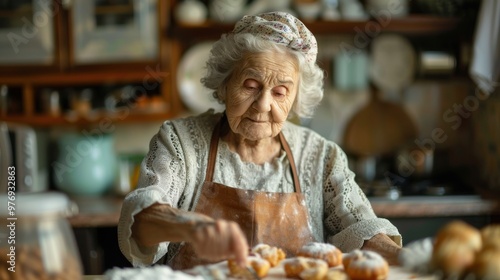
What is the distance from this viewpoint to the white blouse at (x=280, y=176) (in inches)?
74.1

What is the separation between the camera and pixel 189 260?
1844mm

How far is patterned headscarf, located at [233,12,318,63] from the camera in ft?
6.26

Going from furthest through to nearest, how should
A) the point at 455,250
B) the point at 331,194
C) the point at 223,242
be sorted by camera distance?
the point at 331,194 < the point at 223,242 < the point at 455,250

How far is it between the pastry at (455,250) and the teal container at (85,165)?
8.07ft

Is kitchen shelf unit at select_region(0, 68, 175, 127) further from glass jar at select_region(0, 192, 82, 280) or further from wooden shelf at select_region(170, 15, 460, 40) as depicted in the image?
glass jar at select_region(0, 192, 82, 280)

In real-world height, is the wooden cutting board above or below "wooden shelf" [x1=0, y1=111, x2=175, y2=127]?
above

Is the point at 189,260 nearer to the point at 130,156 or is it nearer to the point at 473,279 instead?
the point at 473,279

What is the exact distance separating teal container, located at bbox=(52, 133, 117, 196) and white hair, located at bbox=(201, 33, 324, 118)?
1493mm

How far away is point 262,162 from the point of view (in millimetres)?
2074

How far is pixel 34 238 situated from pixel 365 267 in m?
0.66

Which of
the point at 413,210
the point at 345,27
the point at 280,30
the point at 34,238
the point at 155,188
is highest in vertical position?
the point at 280,30

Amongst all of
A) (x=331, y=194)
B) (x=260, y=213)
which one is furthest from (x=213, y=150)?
(x=331, y=194)

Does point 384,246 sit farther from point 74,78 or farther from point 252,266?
point 74,78

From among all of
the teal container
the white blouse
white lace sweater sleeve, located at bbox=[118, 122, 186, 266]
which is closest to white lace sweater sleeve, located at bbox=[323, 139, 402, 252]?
the white blouse
